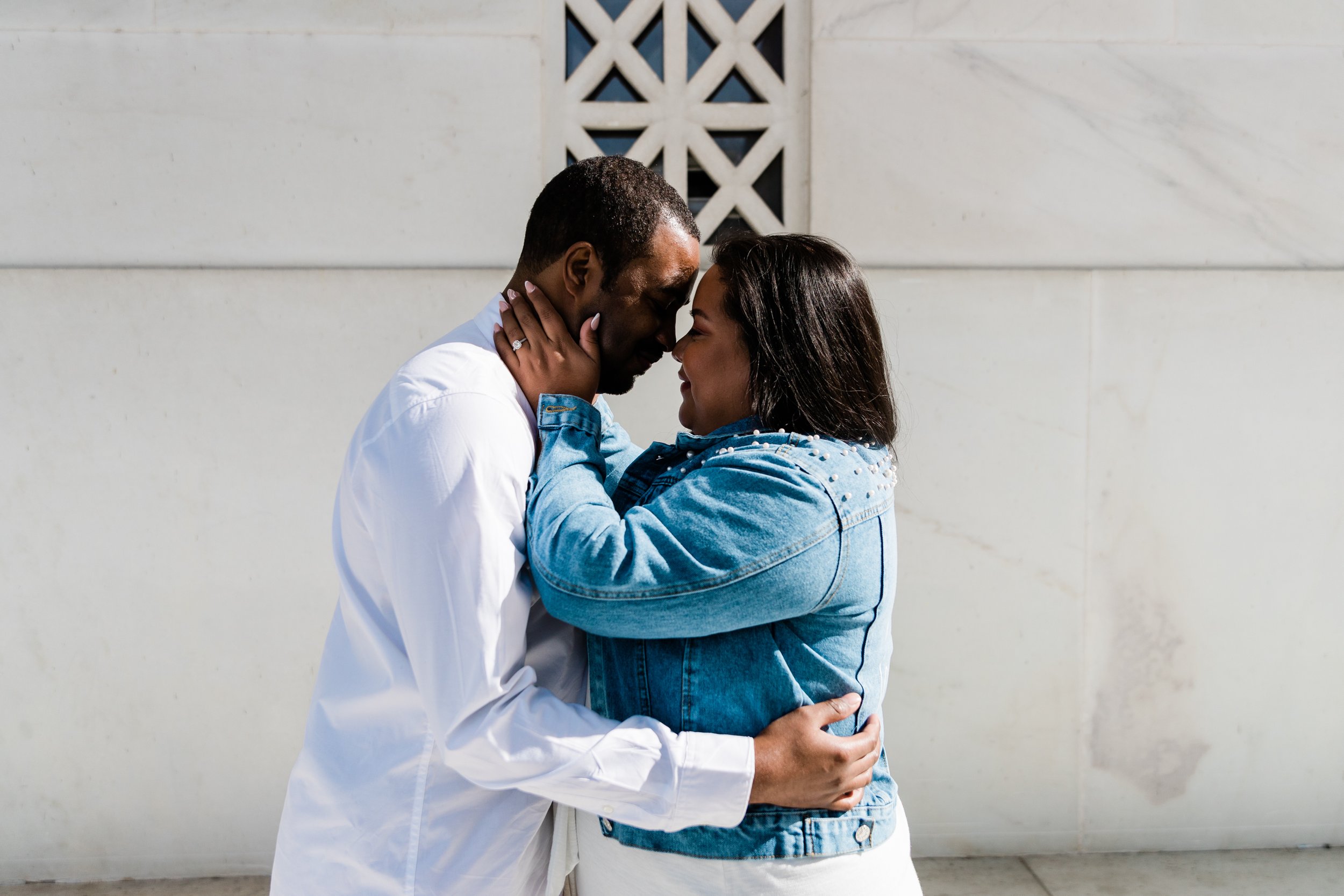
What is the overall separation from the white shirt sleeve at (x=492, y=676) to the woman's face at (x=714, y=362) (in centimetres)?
38

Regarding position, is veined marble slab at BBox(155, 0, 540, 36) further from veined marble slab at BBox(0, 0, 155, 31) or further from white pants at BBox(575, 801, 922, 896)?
white pants at BBox(575, 801, 922, 896)

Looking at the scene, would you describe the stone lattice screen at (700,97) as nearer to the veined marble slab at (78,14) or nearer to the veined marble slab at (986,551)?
the veined marble slab at (986,551)

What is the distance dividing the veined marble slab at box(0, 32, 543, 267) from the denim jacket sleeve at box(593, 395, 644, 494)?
4.68ft

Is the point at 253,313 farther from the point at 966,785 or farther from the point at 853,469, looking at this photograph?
the point at 966,785

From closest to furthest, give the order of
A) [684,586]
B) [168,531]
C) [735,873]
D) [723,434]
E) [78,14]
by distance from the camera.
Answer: [684,586] < [735,873] < [723,434] < [78,14] < [168,531]

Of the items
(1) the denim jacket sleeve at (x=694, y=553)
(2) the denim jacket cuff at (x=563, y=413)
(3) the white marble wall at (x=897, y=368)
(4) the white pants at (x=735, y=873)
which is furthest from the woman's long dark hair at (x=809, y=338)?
(3) the white marble wall at (x=897, y=368)

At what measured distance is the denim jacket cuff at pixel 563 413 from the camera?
1.46 m

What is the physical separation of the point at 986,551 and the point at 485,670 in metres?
2.36

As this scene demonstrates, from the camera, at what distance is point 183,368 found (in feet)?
10.2

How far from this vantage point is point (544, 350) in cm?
154

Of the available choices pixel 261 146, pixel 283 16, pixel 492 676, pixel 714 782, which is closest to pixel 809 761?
pixel 714 782

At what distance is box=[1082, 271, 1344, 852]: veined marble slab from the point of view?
10.7 feet

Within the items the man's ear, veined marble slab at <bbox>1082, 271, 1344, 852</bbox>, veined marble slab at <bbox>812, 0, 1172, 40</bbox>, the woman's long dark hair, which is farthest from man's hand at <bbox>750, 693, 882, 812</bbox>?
veined marble slab at <bbox>812, 0, 1172, 40</bbox>

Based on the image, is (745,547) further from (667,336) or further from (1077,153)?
(1077,153)
